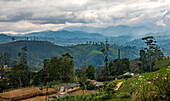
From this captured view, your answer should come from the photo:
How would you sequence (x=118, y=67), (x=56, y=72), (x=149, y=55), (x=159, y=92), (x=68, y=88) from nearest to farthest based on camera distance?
(x=159, y=92) < (x=68, y=88) < (x=56, y=72) < (x=149, y=55) < (x=118, y=67)

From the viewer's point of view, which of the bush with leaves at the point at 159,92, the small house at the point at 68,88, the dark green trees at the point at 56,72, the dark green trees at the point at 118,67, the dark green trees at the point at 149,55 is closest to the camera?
the bush with leaves at the point at 159,92

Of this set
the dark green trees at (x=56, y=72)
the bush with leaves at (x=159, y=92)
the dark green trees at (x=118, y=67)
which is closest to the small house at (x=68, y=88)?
the dark green trees at (x=56, y=72)

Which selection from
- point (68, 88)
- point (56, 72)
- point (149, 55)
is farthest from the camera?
point (149, 55)

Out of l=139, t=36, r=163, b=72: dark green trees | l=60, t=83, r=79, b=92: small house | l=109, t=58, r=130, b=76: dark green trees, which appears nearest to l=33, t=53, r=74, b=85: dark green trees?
l=60, t=83, r=79, b=92: small house

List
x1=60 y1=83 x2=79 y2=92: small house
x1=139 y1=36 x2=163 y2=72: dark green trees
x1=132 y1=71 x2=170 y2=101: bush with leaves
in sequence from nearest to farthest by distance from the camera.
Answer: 1. x1=132 y1=71 x2=170 y2=101: bush with leaves
2. x1=60 y1=83 x2=79 y2=92: small house
3. x1=139 y1=36 x2=163 y2=72: dark green trees

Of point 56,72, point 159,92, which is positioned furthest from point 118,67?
point 159,92

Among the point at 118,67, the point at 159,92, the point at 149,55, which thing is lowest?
the point at 118,67

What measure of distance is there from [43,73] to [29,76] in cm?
713

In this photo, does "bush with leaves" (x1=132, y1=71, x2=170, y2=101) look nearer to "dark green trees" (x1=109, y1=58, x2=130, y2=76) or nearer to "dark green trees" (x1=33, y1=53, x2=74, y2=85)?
"dark green trees" (x1=33, y1=53, x2=74, y2=85)

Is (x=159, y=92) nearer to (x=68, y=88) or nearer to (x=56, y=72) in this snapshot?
(x=68, y=88)

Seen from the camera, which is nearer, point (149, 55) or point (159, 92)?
point (159, 92)

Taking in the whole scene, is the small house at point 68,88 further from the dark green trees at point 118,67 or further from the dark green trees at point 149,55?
the dark green trees at point 118,67

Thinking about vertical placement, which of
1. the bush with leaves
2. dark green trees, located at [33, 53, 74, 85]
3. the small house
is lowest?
the small house

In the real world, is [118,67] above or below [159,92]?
below
